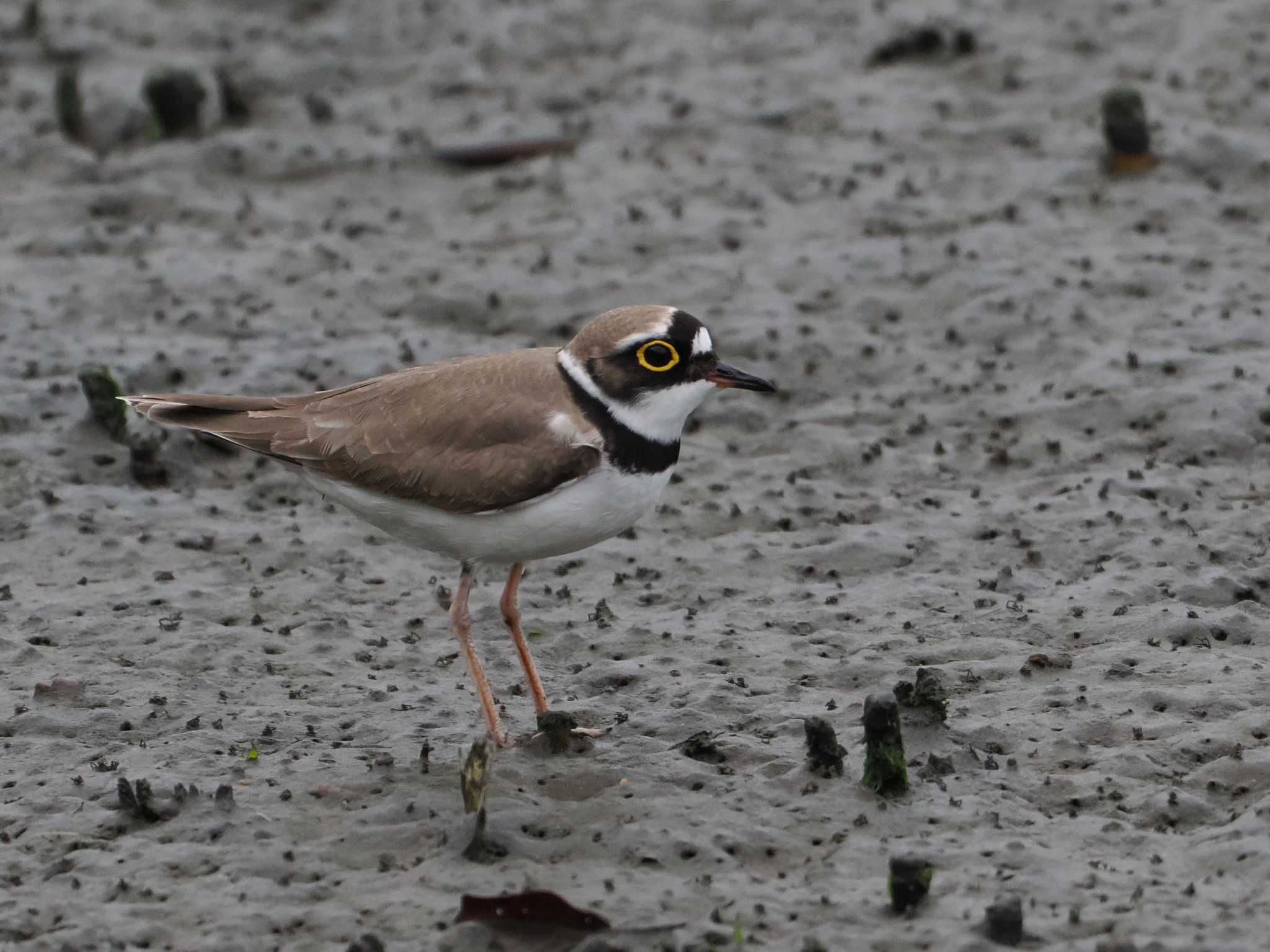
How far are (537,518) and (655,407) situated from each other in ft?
2.25

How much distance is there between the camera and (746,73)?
14.1 metres

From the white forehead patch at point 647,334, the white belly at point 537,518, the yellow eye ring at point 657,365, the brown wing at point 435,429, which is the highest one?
the white forehead patch at point 647,334

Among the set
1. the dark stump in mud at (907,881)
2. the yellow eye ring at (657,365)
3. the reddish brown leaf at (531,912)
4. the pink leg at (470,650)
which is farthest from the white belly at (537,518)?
the dark stump in mud at (907,881)

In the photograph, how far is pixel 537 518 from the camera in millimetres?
7012

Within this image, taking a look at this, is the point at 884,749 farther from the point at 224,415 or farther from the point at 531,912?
the point at 224,415

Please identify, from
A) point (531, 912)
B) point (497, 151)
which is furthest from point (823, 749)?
point (497, 151)

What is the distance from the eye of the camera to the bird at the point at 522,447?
7020 mm

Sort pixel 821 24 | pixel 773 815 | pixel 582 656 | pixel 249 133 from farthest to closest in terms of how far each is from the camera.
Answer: pixel 821 24, pixel 249 133, pixel 582 656, pixel 773 815

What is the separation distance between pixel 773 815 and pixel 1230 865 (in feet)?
5.48

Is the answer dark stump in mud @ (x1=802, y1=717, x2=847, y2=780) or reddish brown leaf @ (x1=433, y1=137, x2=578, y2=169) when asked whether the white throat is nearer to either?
dark stump in mud @ (x1=802, y1=717, x2=847, y2=780)

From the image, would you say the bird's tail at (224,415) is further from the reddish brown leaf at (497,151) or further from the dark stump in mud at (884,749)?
the reddish brown leaf at (497,151)

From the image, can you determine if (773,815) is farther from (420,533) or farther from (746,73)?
(746,73)

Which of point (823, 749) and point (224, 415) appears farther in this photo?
point (224, 415)

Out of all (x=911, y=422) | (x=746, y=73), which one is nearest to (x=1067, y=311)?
(x=911, y=422)
